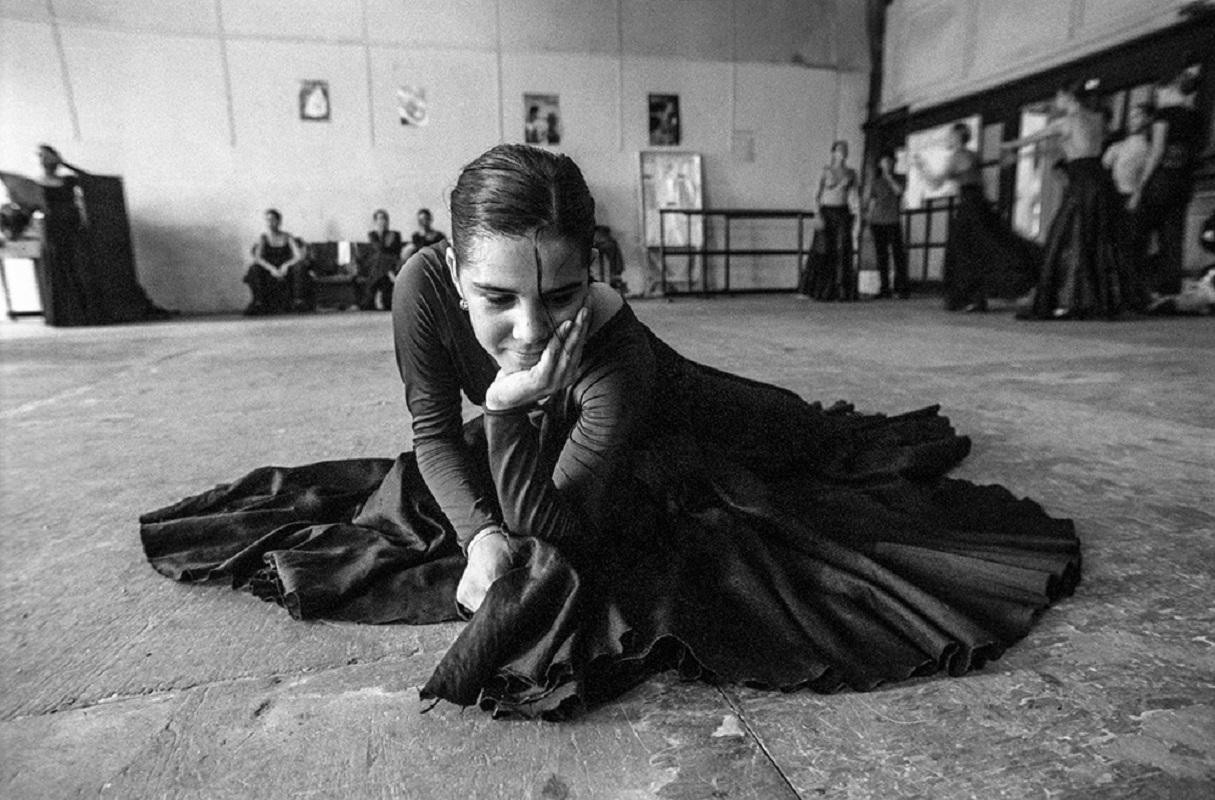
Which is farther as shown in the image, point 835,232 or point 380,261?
point 380,261

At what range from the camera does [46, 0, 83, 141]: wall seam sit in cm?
686

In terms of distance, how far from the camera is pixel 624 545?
1024mm

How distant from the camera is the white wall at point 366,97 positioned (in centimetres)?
707

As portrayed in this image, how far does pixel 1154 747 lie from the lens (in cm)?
65

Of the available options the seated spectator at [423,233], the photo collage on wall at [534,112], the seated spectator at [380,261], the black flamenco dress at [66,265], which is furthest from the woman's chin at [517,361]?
the photo collage on wall at [534,112]

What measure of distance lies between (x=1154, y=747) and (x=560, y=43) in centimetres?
867

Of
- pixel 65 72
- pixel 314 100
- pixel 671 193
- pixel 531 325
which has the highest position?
pixel 65 72

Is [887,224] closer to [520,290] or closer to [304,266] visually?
[304,266]

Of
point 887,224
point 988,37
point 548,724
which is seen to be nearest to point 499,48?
point 887,224

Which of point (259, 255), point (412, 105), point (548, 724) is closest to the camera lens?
point (548, 724)

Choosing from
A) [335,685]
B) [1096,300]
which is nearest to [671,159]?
[1096,300]

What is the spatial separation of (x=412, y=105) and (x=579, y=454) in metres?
7.90

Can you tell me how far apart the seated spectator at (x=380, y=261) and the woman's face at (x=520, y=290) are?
710 cm

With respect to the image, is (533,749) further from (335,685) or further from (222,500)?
(222,500)
